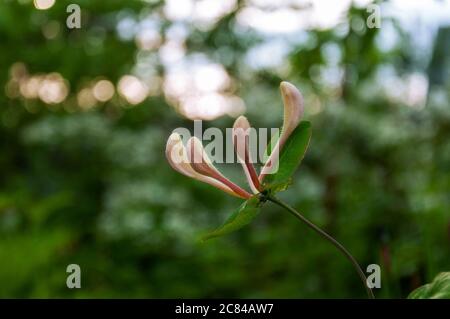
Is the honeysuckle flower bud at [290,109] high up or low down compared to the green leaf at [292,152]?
up

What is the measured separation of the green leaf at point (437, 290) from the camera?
314 millimetres

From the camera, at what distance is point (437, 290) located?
32 centimetres

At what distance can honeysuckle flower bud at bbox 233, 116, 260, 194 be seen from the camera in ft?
1.04

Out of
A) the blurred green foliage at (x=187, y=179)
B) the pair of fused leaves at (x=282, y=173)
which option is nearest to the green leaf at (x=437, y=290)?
the pair of fused leaves at (x=282, y=173)

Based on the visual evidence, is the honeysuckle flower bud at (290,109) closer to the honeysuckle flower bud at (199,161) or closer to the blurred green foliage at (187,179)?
the honeysuckle flower bud at (199,161)

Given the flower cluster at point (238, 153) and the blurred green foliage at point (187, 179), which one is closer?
the flower cluster at point (238, 153)

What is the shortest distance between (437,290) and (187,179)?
1651 millimetres

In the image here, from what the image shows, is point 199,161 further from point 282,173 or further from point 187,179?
point 187,179

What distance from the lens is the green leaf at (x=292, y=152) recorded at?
315 mm

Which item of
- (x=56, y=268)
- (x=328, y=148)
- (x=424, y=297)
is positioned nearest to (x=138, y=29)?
(x=328, y=148)

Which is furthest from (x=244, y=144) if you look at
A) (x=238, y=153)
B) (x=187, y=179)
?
(x=187, y=179)

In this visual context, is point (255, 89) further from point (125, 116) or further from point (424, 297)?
point (424, 297)

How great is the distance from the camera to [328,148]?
179 cm

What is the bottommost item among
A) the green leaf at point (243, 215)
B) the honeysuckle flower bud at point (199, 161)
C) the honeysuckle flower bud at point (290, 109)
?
the green leaf at point (243, 215)
